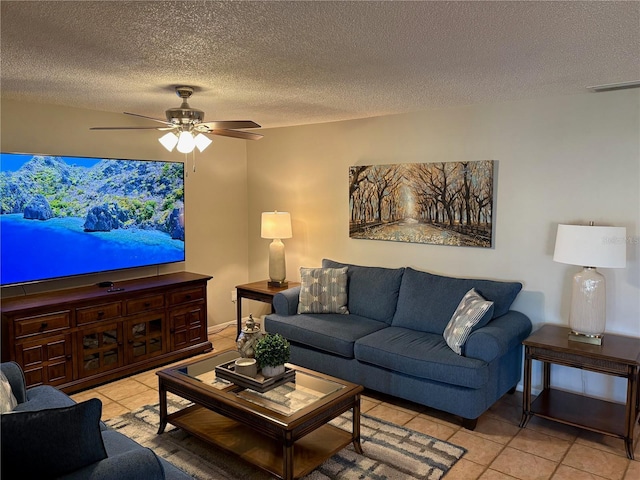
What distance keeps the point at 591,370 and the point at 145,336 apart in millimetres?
3517

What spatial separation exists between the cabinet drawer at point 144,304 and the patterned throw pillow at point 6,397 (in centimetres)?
179

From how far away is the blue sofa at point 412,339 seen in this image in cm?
326

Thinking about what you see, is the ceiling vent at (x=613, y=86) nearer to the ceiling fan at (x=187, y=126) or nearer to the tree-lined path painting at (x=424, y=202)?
the tree-lined path painting at (x=424, y=202)

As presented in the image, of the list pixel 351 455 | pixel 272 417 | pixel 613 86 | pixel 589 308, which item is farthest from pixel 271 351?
pixel 613 86

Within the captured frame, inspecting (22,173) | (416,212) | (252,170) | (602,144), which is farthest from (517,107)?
(22,173)

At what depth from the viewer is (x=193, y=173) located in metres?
5.17

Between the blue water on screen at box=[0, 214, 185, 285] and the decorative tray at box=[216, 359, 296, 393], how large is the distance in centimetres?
183

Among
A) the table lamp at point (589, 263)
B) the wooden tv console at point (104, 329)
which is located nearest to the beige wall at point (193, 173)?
the wooden tv console at point (104, 329)

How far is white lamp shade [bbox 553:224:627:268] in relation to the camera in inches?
121

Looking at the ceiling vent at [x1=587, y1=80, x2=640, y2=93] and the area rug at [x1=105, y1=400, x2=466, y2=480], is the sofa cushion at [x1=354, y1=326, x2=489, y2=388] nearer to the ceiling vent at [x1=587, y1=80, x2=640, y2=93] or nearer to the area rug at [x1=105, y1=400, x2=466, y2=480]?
the area rug at [x1=105, y1=400, x2=466, y2=480]

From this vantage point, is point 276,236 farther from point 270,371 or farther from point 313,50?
point 313,50

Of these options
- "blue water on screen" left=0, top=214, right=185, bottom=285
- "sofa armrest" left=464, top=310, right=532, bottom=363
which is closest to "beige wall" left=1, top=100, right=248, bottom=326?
"blue water on screen" left=0, top=214, right=185, bottom=285

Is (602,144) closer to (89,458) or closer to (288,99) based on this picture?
(288,99)

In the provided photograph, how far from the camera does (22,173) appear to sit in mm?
3701
